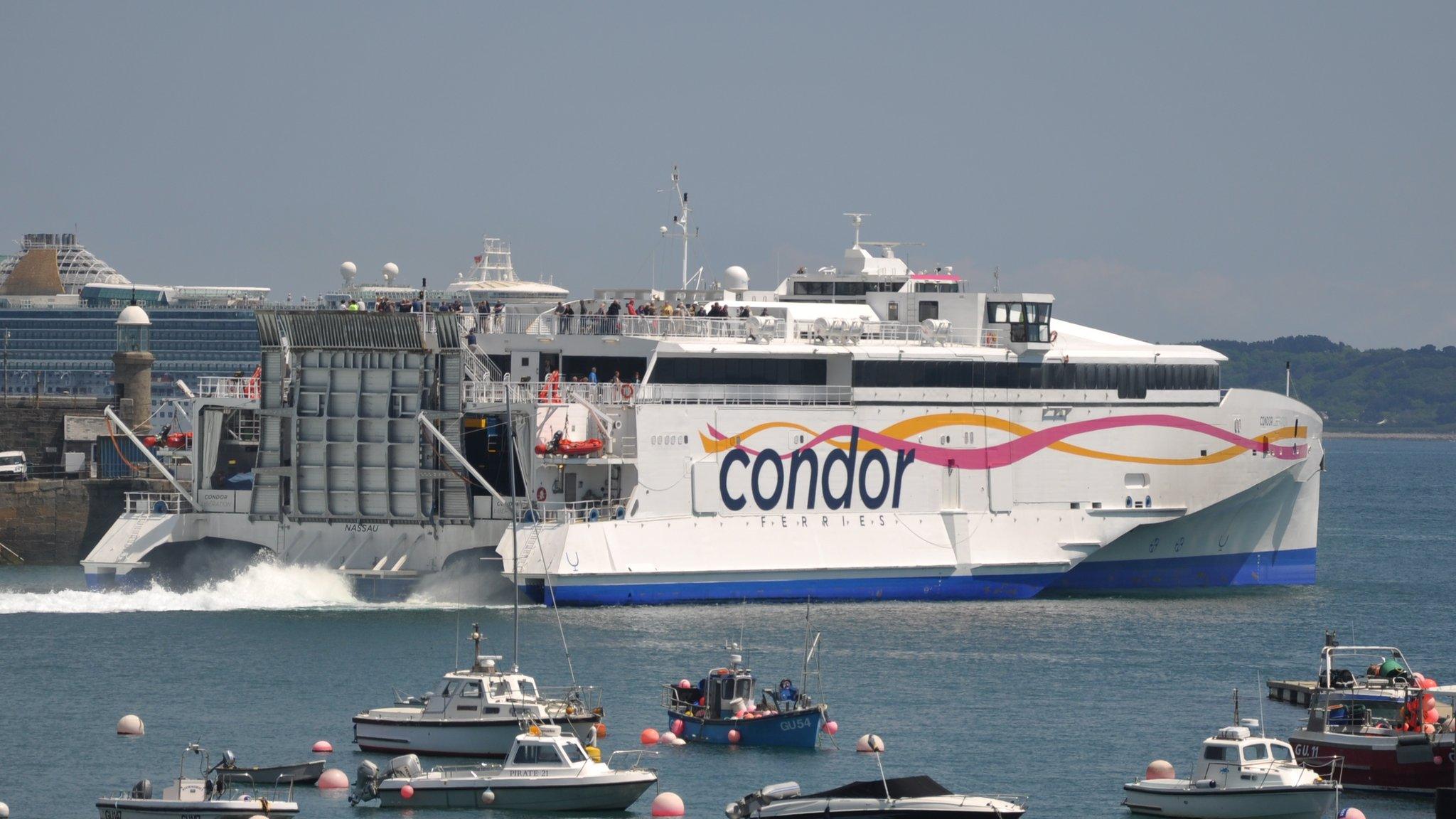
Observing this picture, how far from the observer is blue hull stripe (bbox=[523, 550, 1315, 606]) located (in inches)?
1853

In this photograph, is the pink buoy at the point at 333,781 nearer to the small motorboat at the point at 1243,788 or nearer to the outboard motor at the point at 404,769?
the outboard motor at the point at 404,769

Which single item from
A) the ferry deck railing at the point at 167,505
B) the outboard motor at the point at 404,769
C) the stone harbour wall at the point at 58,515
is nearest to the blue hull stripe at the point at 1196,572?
the ferry deck railing at the point at 167,505

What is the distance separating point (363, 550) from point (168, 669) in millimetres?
9169

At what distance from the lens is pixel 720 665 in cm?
3988

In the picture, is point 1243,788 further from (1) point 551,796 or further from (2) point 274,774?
(2) point 274,774

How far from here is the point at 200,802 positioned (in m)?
28.1

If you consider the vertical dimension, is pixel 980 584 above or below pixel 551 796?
above

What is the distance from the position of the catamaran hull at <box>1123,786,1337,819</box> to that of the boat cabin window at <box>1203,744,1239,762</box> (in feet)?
1.49

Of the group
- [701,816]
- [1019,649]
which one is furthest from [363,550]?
[701,816]

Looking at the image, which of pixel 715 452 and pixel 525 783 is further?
pixel 715 452

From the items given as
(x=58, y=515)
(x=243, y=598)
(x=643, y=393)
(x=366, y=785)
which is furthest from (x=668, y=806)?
(x=58, y=515)

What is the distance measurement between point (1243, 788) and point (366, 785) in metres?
11.1

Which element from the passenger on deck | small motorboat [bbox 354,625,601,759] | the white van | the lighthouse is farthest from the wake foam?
the lighthouse

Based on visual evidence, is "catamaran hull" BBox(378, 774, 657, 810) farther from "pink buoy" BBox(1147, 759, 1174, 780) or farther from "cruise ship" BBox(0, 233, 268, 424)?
"cruise ship" BBox(0, 233, 268, 424)
